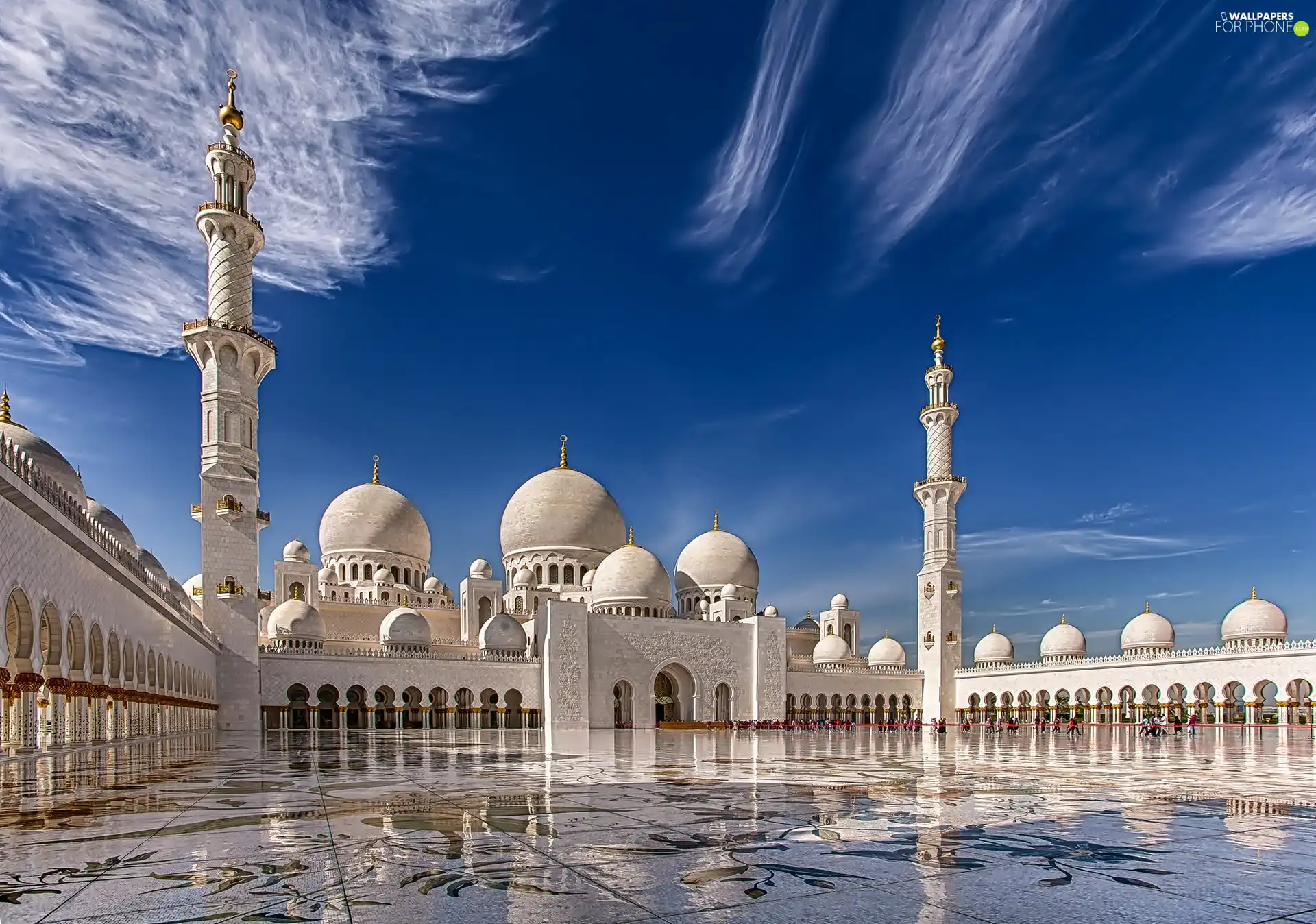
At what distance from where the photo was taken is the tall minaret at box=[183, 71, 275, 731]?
25.9 m

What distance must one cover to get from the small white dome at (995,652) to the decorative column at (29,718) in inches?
1513

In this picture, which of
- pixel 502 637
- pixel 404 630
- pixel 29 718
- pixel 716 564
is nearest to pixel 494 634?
pixel 502 637

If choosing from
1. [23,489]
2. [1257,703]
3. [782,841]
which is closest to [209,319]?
[23,489]

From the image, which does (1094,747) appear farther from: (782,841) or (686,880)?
(686,880)

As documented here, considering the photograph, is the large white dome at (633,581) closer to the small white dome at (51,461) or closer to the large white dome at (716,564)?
the large white dome at (716,564)

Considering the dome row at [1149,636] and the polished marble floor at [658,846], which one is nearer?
the polished marble floor at [658,846]

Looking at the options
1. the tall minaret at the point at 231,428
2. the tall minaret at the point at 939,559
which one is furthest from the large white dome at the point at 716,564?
Result: the tall minaret at the point at 231,428

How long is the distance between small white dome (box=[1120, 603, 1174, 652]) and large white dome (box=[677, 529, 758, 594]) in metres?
15.6

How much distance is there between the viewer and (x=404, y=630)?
33250mm

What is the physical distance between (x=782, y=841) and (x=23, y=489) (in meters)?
9.34

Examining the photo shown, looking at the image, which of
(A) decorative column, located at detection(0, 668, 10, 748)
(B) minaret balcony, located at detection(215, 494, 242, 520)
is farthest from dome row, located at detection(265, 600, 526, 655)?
(A) decorative column, located at detection(0, 668, 10, 748)

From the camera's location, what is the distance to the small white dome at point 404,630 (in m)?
33.2

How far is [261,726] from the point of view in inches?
1131

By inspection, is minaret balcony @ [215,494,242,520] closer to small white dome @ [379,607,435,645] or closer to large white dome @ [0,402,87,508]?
large white dome @ [0,402,87,508]
